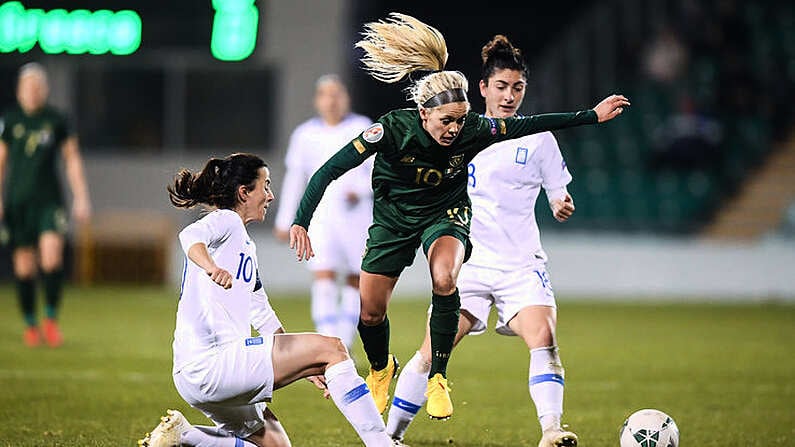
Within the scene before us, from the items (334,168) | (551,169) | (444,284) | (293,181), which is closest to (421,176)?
(334,168)

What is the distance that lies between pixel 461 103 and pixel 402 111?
0.35m

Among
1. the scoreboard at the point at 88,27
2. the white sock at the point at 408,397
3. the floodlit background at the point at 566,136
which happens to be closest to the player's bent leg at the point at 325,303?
the floodlit background at the point at 566,136

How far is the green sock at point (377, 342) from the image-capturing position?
5.98 metres

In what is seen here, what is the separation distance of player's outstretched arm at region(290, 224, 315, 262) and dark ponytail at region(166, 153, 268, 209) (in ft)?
0.95

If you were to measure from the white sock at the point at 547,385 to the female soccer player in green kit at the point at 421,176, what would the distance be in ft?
1.53

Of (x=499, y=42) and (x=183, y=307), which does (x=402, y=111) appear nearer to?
(x=499, y=42)

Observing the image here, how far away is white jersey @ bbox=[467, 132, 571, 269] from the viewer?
20.4 ft

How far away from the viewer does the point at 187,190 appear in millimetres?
5234

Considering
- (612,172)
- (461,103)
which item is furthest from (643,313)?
(461,103)

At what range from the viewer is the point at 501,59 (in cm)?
614

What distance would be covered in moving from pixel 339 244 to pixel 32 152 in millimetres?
3084

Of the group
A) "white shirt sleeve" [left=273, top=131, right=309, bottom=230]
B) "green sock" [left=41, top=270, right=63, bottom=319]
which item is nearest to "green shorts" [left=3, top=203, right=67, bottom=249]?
"green sock" [left=41, top=270, right=63, bottom=319]

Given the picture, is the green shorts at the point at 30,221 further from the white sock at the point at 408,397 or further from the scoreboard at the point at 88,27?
the scoreboard at the point at 88,27

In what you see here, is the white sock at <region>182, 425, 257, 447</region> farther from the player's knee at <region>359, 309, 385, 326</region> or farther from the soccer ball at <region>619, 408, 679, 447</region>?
the soccer ball at <region>619, 408, 679, 447</region>
